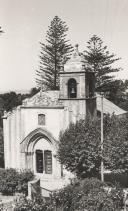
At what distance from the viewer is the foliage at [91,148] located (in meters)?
23.2

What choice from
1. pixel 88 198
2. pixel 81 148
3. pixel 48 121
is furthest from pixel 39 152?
pixel 88 198

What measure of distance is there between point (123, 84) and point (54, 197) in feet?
173

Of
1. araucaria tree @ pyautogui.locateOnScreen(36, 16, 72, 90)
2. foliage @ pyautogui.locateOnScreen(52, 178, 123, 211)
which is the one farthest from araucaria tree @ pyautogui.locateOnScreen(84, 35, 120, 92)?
foliage @ pyautogui.locateOnScreen(52, 178, 123, 211)

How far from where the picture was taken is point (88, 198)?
17.4 m

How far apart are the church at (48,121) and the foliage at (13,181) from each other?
269 centimetres

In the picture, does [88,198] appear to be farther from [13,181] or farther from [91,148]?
[13,181]

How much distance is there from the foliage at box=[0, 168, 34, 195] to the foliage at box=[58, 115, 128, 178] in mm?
2918

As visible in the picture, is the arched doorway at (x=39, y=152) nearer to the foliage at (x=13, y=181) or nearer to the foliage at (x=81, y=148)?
the foliage at (x=81, y=148)

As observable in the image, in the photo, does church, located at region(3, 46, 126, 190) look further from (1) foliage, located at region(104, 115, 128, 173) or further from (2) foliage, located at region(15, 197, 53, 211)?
(2) foliage, located at region(15, 197, 53, 211)

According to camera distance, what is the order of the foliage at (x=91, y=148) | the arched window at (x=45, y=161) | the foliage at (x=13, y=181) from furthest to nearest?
the arched window at (x=45, y=161) < the foliage at (x=13, y=181) < the foliage at (x=91, y=148)

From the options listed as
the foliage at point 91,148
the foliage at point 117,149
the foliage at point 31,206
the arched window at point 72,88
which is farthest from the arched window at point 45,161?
the foliage at point 31,206

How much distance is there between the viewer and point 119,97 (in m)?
59.6

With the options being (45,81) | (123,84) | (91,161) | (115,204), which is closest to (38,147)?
(91,161)

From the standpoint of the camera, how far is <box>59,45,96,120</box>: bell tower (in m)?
27.5
